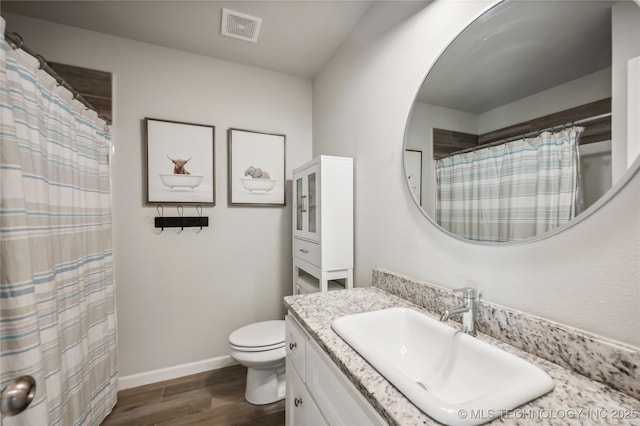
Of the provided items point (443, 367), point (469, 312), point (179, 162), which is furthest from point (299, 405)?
point (179, 162)

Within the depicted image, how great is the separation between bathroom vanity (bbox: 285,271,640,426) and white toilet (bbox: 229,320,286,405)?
52 centimetres

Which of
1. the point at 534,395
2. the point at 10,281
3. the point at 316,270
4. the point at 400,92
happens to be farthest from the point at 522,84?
the point at 10,281

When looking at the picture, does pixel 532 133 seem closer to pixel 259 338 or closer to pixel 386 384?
pixel 386 384

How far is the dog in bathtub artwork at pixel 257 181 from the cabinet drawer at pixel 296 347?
1317mm

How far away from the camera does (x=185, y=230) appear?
203cm

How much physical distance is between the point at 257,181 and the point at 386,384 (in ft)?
6.20

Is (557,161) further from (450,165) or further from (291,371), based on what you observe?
(291,371)

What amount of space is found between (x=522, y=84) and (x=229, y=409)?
2239 mm

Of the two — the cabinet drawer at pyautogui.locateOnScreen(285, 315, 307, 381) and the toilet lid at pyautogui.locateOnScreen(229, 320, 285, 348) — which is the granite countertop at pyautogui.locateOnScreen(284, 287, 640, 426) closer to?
the cabinet drawer at pyautogui.locateOnScreen(285, 315, 307, 381)

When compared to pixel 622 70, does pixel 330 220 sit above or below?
below

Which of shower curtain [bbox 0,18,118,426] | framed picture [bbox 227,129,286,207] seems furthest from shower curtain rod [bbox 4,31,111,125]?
framed picture [bbox 227,129,286,207]

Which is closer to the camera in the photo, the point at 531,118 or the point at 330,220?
the point at 531,118

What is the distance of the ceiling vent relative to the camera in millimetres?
1659

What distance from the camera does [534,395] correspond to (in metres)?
0.56
